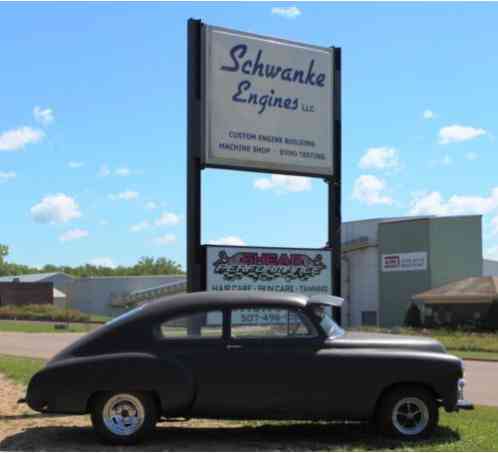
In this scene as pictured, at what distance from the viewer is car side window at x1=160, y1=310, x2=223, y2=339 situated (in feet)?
25.8

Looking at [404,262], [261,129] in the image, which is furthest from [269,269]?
[404,262]

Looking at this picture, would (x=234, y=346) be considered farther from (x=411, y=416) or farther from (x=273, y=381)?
(x=411, y=416)

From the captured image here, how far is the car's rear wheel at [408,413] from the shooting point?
25.6 feet

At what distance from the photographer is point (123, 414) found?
25.2 feet

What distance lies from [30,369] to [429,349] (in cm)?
1028

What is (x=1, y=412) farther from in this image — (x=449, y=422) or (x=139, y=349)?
(x=449, y=422)

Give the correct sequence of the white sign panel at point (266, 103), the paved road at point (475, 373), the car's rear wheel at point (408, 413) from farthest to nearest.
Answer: the paved road at point (475, 373) < the white sign panel at point (266, 103) < the car's rear wheel at point (408, 413)

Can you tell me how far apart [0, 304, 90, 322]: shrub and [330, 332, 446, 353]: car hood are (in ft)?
180

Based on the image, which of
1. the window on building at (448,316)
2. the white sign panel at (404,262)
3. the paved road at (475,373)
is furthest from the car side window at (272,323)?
the white sign panel at (404,262)

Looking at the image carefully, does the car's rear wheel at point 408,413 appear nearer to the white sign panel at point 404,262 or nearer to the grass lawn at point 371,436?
the grass lawn at point 371,436

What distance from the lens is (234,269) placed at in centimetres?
1277

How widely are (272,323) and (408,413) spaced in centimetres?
169

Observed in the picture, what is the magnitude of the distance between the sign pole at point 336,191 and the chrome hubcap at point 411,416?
5.64m

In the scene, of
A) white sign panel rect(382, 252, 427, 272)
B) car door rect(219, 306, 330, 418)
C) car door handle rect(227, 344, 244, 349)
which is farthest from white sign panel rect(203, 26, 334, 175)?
white sign panel rect(382, 252, 427, 272)
